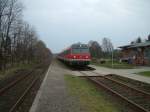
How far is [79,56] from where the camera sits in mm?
35312

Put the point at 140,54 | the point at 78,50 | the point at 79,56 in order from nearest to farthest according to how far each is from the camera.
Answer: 1. the point at 79,56
2. the point at 78,50
3. the point at 140,54

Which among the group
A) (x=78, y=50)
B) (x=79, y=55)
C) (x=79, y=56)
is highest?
(x=78, y=50)

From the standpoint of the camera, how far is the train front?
35188 millimetres

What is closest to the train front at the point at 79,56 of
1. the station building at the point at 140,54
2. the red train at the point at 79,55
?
the red train at the point at 79,55

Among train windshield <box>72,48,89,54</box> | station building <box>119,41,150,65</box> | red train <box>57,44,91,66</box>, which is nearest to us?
red train <box>57,44,91,66</box>

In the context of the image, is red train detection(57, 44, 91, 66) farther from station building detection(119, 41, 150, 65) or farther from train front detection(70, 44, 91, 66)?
station building detection(119, 41, 150, 65)

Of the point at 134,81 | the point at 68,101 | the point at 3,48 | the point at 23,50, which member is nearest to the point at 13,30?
the point at 3,48

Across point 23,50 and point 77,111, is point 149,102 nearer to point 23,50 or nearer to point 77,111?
point 77,111

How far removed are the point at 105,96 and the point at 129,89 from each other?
2.91 metres

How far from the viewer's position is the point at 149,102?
11.4 meters

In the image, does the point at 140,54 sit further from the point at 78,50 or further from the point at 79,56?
the point at 79,56

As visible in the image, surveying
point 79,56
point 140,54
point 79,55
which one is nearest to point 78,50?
point 79,55

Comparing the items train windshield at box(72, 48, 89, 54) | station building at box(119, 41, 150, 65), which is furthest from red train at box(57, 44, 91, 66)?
station building at box(119, 41, 150, 65)

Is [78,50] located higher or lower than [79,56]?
higher
